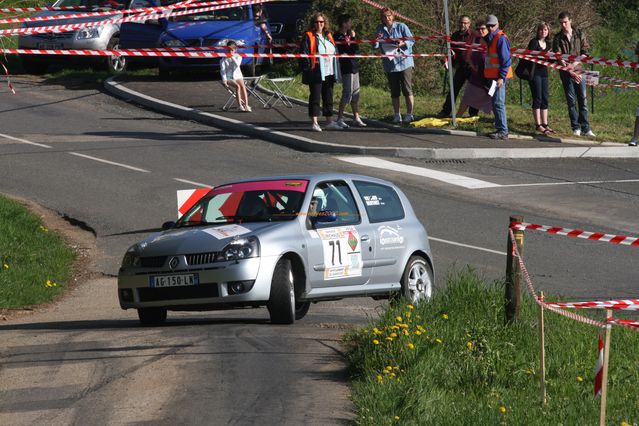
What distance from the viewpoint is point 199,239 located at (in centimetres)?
1174

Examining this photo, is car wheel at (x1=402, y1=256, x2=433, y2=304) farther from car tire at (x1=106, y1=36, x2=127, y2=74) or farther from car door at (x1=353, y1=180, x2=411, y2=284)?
car tire at (x1=106, y1=36, x2=127, y2=74)

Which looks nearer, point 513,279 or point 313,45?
point 513,279

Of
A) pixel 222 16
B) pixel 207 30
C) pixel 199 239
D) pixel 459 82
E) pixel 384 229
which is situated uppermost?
pixel 222 16

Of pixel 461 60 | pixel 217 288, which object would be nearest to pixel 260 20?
pixel 461 60

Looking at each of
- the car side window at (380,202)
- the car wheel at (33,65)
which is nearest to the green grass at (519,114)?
the car wheel at (33,65)

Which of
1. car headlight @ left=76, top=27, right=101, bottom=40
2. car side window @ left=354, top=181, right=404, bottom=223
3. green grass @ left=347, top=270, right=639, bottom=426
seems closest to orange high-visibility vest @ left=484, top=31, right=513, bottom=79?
car headlight @ left=76, top=27, right=101, bottom=40

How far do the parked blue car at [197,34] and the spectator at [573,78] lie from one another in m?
7.54

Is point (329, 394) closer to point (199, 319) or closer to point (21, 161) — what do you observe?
point (199, 319)

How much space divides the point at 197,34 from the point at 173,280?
58.6 ft

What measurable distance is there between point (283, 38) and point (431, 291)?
69.0 feet

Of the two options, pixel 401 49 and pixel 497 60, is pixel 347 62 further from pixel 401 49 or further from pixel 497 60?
pixel 497 60

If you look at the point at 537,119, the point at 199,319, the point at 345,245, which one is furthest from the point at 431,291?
the point at 537,119

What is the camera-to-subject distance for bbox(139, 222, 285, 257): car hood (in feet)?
38.2

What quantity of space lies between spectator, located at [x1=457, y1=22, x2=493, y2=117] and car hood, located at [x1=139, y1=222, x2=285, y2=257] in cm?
1317
